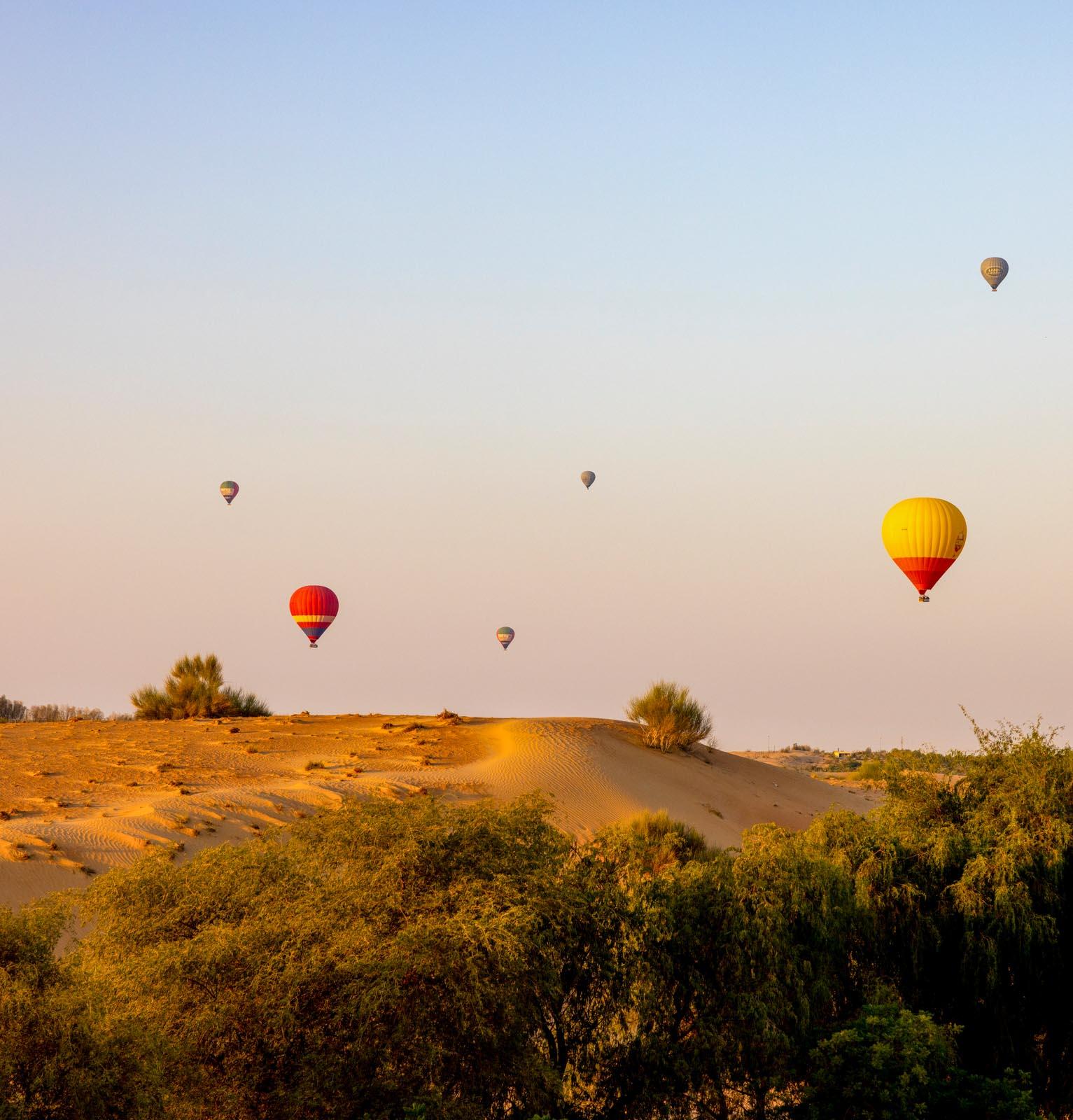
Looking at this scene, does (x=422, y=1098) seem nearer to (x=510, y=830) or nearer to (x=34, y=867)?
(x=510, y=830)

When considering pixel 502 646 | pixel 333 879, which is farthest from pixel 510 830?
pixel 502 646

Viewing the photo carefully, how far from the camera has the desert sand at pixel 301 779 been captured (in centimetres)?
3098

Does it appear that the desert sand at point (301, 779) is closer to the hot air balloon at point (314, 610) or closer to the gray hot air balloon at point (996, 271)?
the hot air balloon at point (314, 610)

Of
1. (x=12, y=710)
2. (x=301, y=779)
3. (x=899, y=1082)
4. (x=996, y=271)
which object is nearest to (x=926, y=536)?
(x=996, y=271)

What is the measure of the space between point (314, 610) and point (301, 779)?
13.7m

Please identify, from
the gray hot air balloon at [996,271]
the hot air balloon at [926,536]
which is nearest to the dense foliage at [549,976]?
the hot air balloon at [926,536]

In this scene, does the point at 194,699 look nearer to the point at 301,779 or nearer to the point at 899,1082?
the point at 301,779

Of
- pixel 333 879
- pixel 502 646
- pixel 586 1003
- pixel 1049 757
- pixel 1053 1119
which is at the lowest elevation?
pixel 1053 1119

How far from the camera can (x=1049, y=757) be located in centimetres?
2370

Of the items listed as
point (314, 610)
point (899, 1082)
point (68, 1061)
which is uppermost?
point (314, 610)

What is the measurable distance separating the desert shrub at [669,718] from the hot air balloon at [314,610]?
12.9 meters

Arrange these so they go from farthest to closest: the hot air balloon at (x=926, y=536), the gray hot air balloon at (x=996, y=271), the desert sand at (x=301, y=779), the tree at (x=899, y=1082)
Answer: the gray hot air balloon at (x=996, y=271) < the hot air balloon at (x=926, y=536) < the desert sand at (x=301, y=779) < the tree at (x=899, y=1082)

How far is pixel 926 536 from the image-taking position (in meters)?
37.5

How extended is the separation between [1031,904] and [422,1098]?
12.2 m
